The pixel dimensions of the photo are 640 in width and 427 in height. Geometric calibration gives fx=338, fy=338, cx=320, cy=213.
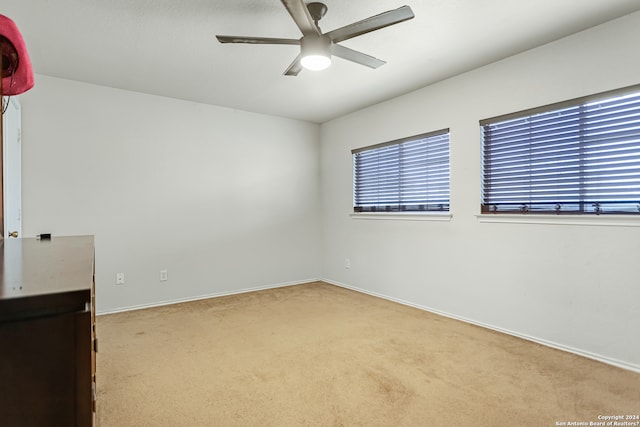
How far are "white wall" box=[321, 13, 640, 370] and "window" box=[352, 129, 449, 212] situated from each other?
13 centimetres

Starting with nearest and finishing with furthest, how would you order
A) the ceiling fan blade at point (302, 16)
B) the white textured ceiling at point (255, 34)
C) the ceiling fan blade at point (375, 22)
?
the ceiling fan blade at point (302, 16) → the ceiling fan blade at point (375, 22) → the white textured ceiling at point (255, 34)

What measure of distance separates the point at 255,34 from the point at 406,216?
92.8 inches

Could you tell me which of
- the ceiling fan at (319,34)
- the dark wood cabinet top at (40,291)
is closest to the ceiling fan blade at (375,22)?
the ceiling fan at (319,34)

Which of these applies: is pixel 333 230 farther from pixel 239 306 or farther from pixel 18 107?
pixel 18 107

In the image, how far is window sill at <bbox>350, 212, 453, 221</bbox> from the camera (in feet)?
11.1

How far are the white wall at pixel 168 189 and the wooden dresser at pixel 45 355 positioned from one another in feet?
11.1

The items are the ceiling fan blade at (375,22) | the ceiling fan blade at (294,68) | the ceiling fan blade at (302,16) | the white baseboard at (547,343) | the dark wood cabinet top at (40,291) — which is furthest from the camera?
the ceiling fan blade at (294,68)

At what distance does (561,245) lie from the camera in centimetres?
256

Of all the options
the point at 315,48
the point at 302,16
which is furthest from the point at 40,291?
the point at 315,48

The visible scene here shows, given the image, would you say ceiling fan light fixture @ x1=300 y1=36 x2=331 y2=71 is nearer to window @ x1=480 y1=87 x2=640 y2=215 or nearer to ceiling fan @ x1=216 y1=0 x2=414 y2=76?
ceiling fan @ x1=216 y1=0 x2=414 y2=76

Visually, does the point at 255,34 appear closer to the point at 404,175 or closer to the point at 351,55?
the point at 351,55

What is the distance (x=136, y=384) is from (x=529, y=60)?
3.68m

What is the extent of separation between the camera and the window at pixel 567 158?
2.28 meters

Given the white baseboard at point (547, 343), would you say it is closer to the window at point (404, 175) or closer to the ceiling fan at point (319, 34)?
the window at point (404, 175)
